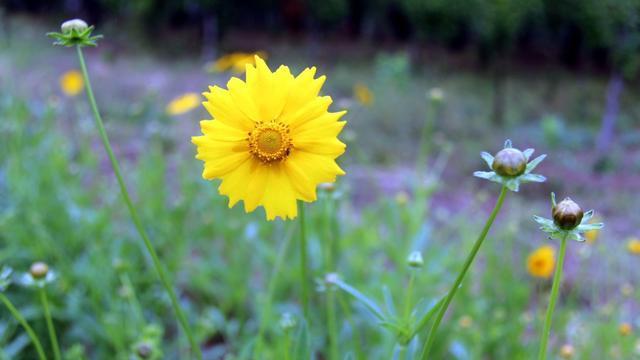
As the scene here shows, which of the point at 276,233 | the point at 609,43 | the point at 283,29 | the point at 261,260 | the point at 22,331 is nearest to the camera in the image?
the point at 22,331

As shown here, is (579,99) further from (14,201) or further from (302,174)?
(302,174)

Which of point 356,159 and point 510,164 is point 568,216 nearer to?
point 510,164

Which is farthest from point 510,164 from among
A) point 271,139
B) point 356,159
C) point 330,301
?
point 356,159

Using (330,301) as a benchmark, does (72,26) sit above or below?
above

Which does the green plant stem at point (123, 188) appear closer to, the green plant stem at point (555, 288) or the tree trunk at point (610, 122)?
the green plant stem at point (555, 288)

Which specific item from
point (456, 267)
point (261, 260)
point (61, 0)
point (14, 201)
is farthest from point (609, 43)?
point (61, 0)

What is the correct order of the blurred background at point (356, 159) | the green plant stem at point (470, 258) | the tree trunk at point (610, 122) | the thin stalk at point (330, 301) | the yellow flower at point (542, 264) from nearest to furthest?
1. the green plant stem at point (470, 258)
2. the thin stalk at point (330, 301)
3. the yellow flower at point (542, 264)
4. the blurred background at point (356, 159)
5. the tree trunk at point (610, 122)

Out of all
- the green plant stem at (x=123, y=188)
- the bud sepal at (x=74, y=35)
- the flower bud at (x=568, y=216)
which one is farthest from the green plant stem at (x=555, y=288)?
the bud sepal at (x=74, y=35)
